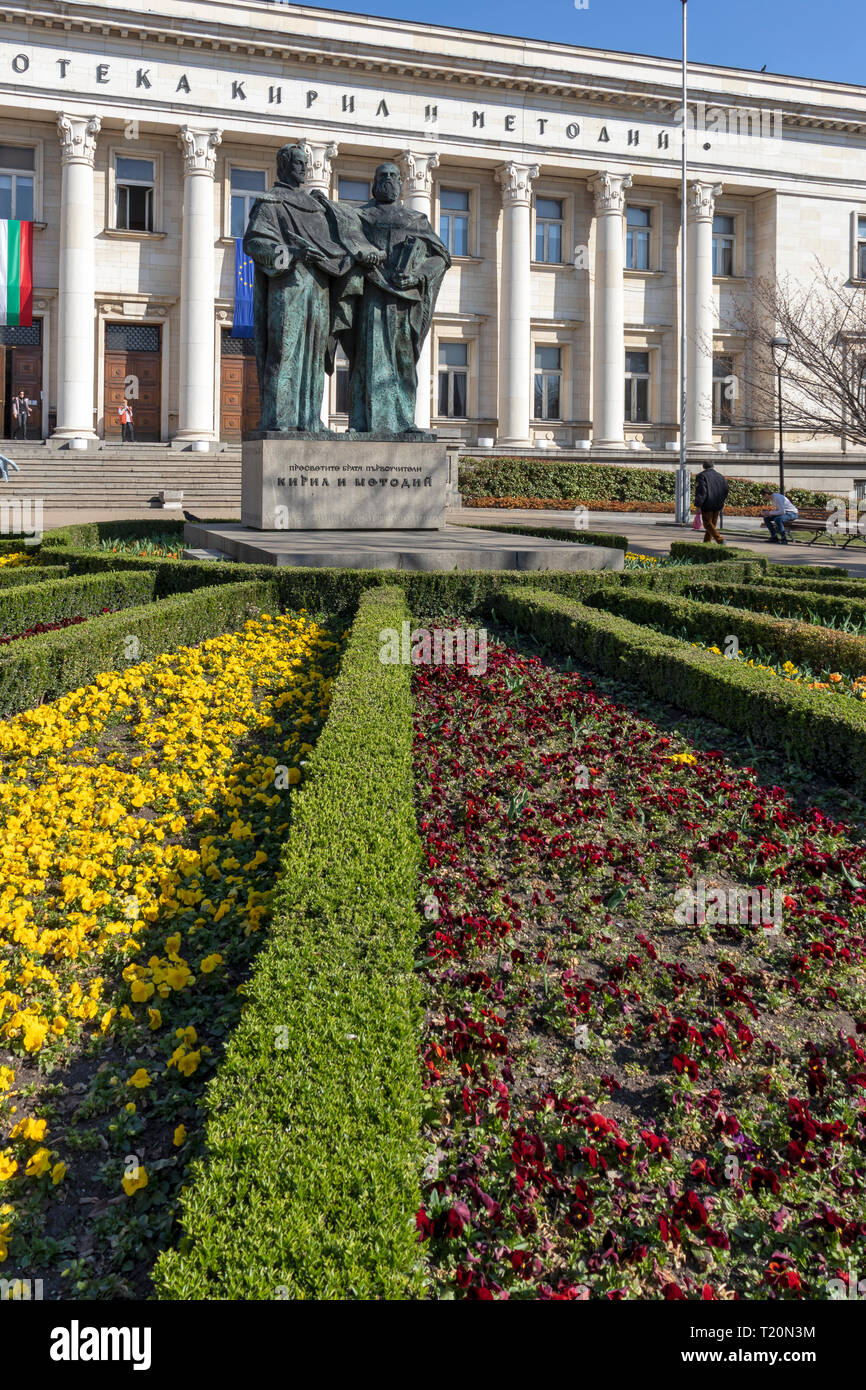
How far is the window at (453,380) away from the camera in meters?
38.2

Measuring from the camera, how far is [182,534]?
17188 mm

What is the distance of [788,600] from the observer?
1072 centimetres

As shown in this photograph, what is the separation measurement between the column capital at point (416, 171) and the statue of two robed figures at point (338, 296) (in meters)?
22.4

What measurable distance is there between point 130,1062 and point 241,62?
36.1 meters

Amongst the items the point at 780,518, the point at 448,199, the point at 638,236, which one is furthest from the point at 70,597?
the point at 638,236

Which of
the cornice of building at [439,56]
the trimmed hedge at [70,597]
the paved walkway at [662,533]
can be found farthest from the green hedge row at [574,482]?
the trimmed hedge at [70,597]

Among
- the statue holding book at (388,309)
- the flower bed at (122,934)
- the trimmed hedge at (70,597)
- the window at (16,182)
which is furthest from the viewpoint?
the window at (16,182)

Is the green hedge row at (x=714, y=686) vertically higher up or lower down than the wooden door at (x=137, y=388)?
lower down

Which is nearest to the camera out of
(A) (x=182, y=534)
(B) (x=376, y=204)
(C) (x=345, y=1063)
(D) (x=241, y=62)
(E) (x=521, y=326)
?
(C) (x=345, y=1063)

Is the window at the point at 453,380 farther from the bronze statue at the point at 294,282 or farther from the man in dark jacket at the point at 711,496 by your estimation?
the bronze statue at the point at 294,282

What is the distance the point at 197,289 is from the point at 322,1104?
34384 mm
